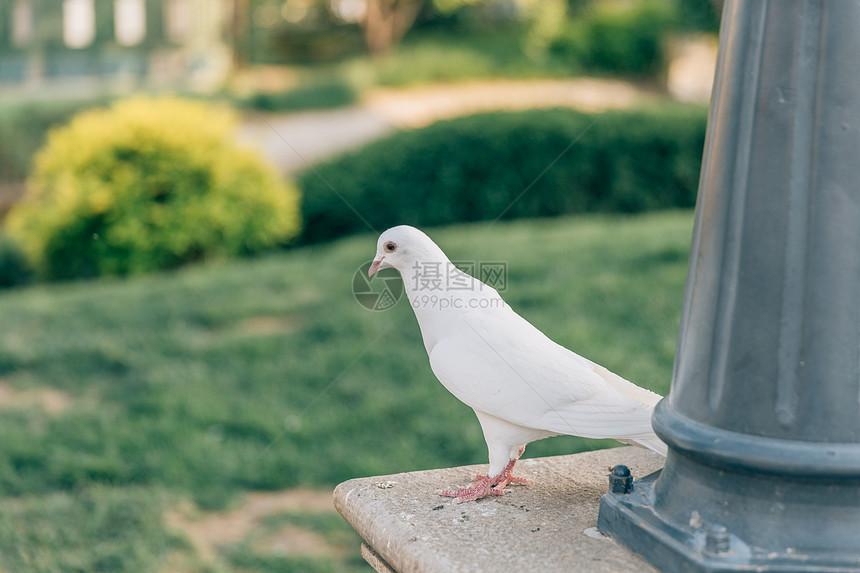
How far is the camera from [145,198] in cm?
838

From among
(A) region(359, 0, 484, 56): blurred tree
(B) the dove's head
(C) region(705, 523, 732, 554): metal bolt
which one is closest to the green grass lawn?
(B) the dove's head

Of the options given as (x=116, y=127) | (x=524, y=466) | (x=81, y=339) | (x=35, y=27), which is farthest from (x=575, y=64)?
(x=524, y=466)

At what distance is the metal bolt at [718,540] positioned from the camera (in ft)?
5.08

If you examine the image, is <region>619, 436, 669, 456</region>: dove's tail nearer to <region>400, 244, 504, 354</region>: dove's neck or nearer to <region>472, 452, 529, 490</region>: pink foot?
<region>472, 452, 529, 490</region>: pink foot

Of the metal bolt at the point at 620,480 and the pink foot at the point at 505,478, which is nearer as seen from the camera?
the metal bolt at the point at 620,480

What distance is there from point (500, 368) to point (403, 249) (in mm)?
345

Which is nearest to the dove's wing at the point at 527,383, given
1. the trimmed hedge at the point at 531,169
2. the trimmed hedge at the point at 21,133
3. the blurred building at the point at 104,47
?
the trimmed hedge at the point at 531,169

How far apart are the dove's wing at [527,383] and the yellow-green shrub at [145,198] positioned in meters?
6.78

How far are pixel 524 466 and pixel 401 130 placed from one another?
320 inches

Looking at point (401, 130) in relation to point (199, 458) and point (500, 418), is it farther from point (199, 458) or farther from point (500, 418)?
point (500, 418)

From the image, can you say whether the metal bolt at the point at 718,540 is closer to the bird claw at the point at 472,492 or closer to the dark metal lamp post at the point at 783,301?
the dark metal lamp post at the point at 783,301

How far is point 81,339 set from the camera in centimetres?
570

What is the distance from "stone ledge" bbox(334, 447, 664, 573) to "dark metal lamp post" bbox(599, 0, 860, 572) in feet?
0.76

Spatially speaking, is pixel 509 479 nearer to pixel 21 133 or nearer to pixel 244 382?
pixel 244 382
